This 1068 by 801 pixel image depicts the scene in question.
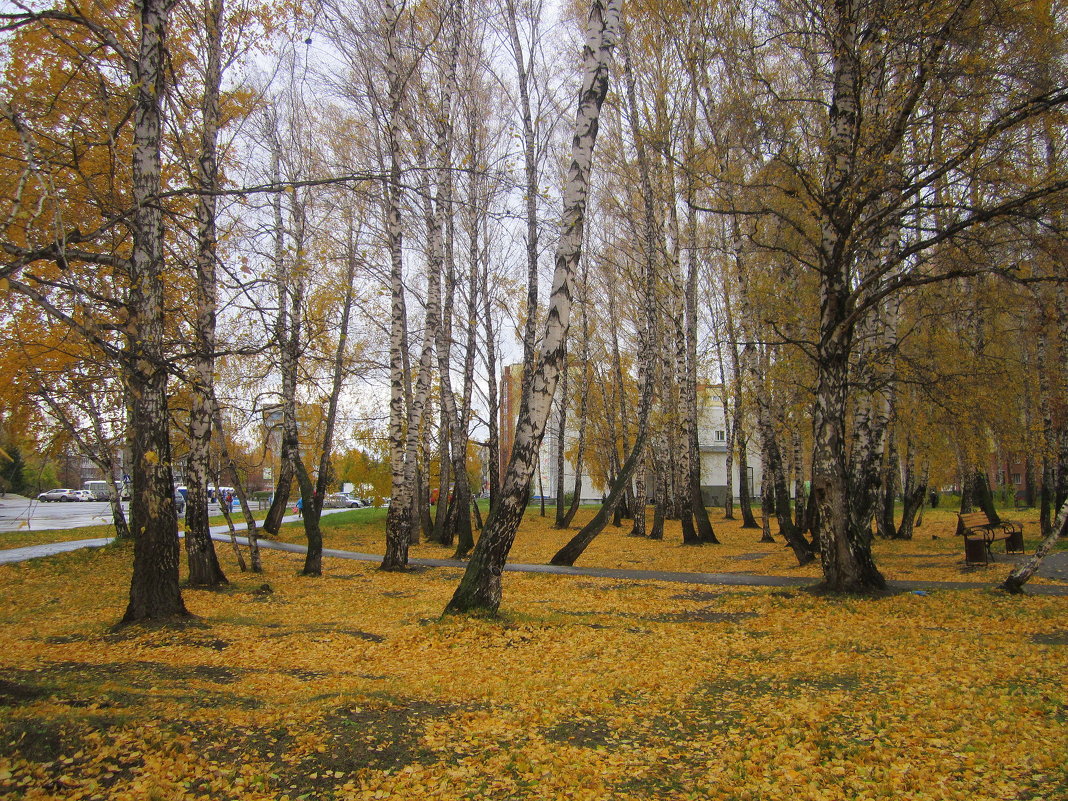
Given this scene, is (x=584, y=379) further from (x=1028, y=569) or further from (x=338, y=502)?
(x=338, y=502)

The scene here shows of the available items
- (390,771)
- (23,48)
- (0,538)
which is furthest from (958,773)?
(0,538)

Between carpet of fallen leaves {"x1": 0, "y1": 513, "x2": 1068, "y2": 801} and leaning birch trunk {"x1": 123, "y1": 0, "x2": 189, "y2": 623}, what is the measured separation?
0.59 m

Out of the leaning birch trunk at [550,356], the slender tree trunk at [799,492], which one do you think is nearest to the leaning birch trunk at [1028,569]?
the slender tree trunk at [799,492]

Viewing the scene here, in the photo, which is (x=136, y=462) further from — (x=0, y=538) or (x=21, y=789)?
(x=0, y=538)

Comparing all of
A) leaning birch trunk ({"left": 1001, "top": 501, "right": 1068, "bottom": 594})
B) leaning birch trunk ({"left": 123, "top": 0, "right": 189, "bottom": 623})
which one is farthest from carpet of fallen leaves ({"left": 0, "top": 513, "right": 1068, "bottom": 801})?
leaning birch trunk ({"left": 123, "top": 0, "right": 189, "bottom": 623})

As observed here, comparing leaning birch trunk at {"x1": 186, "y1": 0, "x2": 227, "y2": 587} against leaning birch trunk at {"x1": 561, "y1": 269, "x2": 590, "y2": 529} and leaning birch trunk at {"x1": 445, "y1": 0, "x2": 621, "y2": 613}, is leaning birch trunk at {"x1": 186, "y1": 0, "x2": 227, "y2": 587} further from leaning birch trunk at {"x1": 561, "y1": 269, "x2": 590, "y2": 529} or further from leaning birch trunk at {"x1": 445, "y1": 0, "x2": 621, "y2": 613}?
leaning birch trunk at {"x1": 561, "y1": 269, "x2": 590, "y2": 529}

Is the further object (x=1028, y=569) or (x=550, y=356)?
(x=1028, y=569)

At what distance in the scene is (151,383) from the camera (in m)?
7.08

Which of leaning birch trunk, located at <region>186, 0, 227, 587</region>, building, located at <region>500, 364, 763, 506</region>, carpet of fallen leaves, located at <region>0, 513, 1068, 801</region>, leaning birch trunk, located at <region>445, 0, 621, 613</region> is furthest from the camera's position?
building, located at <region>500, 364, 763, 506</region>

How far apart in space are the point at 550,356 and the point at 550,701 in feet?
13.0

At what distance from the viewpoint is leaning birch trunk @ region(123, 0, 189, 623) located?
23.1 ft

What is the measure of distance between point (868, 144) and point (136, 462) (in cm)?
1018

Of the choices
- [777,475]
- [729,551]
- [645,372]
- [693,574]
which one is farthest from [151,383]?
[729,551]

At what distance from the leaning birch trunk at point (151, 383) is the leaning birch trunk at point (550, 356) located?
3.49m
